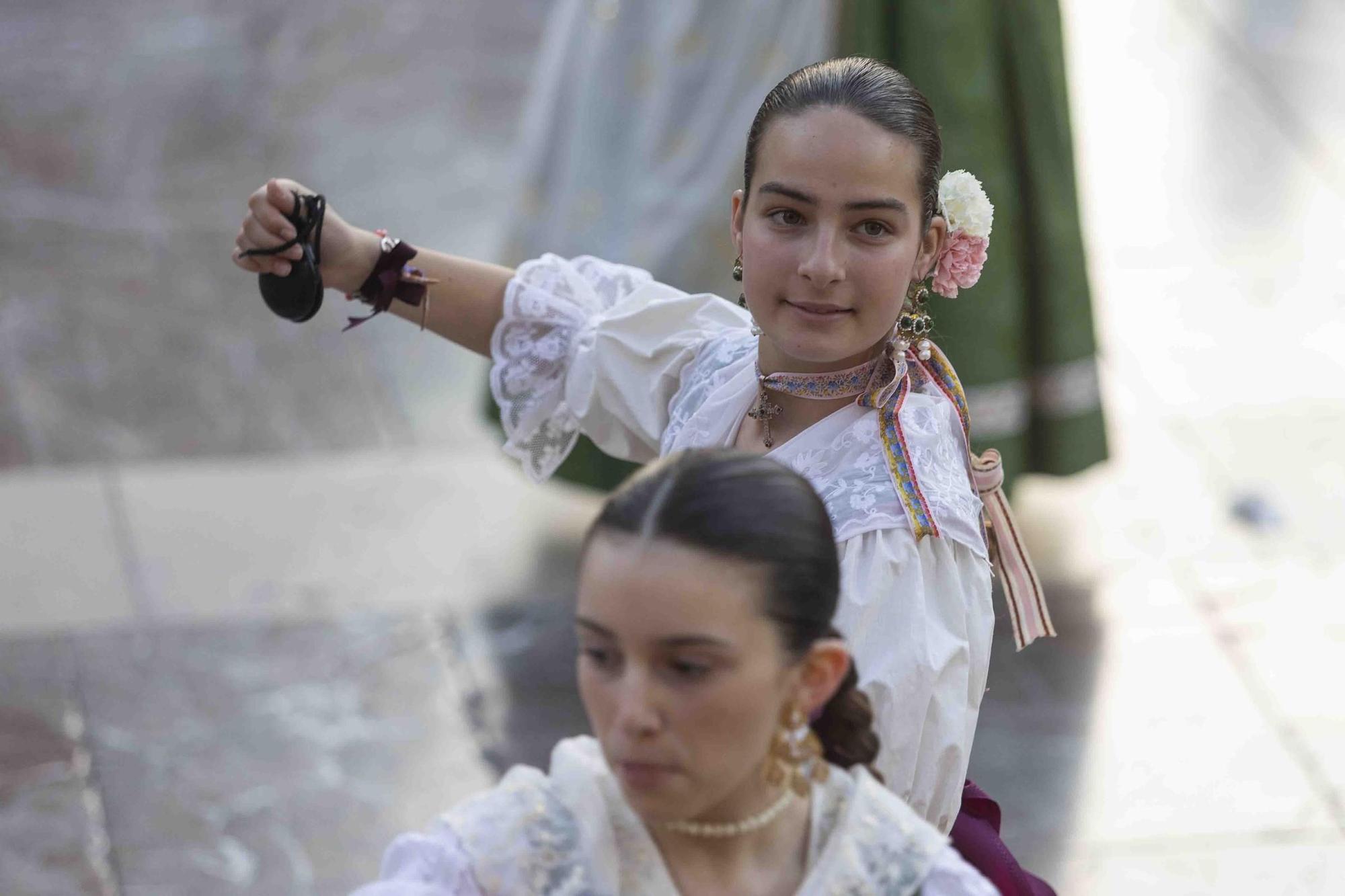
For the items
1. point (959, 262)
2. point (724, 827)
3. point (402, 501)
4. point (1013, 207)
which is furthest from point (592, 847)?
point (402, 501)

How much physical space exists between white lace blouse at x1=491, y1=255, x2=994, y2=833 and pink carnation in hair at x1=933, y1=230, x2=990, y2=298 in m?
0.12

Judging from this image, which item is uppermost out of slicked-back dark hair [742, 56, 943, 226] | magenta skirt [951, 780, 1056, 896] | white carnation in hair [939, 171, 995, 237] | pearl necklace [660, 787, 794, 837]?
slicked-back dark hair [742, 56, 943, 226]

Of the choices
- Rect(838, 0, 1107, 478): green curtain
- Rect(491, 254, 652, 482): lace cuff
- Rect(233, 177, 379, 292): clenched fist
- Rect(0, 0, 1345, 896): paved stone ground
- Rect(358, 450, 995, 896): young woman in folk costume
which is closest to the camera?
Rect(358, 450, 995, 896): young woman in folk costume

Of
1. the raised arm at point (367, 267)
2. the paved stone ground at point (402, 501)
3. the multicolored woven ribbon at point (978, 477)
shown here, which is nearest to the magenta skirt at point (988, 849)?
the multicolored woven ribbon at point (978, 477)

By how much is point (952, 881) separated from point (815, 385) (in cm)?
69

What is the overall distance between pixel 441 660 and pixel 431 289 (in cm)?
204

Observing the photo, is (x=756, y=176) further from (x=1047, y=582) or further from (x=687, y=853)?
(x=1047, y=582)

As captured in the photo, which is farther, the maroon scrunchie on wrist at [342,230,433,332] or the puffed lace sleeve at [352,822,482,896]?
the maroon scrunchie on wrist at [342,230,433,332]

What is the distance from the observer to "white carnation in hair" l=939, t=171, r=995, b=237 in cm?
216

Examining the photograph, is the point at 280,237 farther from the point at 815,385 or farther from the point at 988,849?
the point at 988,849

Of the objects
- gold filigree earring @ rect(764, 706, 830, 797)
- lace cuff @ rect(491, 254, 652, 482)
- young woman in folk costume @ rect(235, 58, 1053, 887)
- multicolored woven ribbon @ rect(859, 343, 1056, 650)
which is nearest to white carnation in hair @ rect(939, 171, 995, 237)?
young woman in folk costume @ rect(235, 58, 1053, 887)

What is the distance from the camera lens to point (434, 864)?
1558 millimetres

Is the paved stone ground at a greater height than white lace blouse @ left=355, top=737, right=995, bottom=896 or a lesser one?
lesser

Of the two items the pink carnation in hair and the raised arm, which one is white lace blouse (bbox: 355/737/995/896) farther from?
the raised arm
